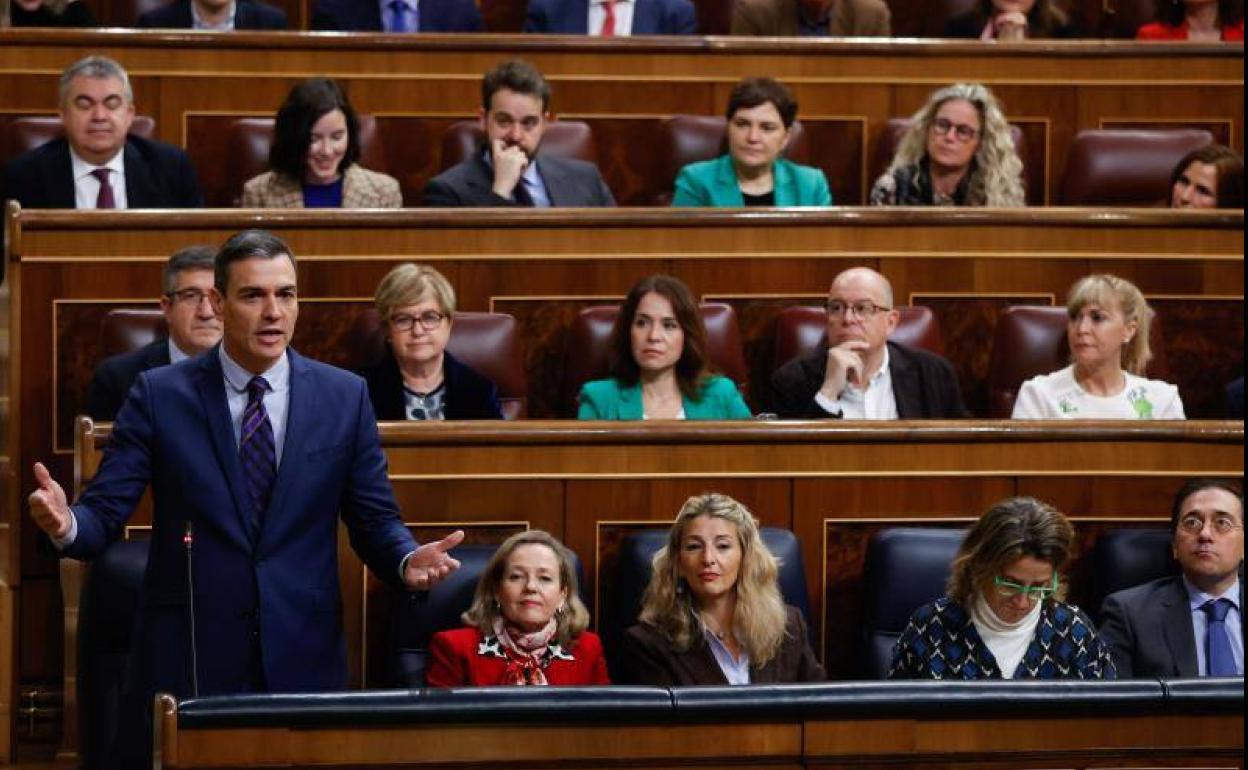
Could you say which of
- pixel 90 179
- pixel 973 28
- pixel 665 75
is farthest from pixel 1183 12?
pixel 90 179

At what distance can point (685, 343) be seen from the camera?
272 cm

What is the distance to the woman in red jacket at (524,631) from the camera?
218 cm

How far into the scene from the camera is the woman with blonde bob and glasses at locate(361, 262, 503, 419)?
2.64m

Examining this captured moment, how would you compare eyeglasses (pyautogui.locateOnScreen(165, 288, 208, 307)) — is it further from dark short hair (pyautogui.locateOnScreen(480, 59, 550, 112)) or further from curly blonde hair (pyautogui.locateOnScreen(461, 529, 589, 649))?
dark short hair (pyautogui.locateOnScreen(480, 59, 550, 112))

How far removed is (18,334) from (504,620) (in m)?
0.81

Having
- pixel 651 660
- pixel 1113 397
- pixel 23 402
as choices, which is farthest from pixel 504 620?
pixel 1113 397

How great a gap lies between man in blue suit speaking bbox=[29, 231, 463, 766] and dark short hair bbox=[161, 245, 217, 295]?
26.3 inches

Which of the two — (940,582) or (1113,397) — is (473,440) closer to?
(940,582)

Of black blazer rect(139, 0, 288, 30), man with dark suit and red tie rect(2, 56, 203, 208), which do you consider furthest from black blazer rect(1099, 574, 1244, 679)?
black blazer rect(139, 0, 288, 30)

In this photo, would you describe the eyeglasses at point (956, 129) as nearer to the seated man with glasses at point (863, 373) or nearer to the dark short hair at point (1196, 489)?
the seated man with glasses at point (863, 373)

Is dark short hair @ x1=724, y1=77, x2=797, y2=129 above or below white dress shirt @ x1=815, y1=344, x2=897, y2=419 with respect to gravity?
above

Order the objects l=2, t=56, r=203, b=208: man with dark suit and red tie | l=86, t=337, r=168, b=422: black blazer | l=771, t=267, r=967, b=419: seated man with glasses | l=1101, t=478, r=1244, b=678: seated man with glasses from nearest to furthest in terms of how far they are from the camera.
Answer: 1. l=1101, t=478, r=1244, b=678: seated man with glasses
2. l=86, t=337, r=168, b=422: black blazer
3. l=771, t=267, r=967, b=419: seated man with glasses
4. l=2, t=56, r=203, b=208: man with dark suit and red tie

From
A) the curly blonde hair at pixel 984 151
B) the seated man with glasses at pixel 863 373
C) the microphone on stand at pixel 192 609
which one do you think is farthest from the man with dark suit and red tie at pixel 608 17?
the microphone on stand at pixel 192 609

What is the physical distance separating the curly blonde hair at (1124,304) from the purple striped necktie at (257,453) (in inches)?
51.3
